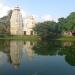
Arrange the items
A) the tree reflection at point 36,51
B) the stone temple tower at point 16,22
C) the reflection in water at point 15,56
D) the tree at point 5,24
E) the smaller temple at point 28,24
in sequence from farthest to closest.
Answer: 1. the smaller temple at point 28,24
2. the stone temple tower at point 16,22
3. the tree at point 5,24
4. the tree reflection at point 36,51
5. the reflection in water at point 15,56

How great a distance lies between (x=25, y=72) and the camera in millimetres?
16484

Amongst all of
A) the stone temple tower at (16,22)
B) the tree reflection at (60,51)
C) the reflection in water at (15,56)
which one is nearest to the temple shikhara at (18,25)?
the stone temple tower at (16,22)

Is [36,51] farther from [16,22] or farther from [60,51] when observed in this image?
[16,22]

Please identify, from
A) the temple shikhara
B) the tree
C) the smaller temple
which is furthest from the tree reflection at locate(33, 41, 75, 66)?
the smaller temple

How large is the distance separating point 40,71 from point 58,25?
2812 inches

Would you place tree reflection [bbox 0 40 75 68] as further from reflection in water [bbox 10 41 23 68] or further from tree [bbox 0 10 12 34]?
tree [bbox 0 10 12 34]

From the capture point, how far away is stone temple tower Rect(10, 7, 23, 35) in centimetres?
9800

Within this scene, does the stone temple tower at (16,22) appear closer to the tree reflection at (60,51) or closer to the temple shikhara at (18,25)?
the temple shikhara at (18,25)

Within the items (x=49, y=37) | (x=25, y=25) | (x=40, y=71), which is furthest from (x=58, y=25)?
(x=40, y=71)

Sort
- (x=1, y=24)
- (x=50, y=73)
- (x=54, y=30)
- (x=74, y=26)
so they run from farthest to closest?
1. (x=1, y=24)
2. (x=54, y=30)
3. (x=74, y=26)
4. (x=50, y=73)

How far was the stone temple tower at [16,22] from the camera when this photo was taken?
322ft

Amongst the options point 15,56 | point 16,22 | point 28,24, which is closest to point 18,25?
point 16,22

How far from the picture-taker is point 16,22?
101m

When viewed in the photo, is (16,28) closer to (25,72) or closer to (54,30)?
(54,30)
